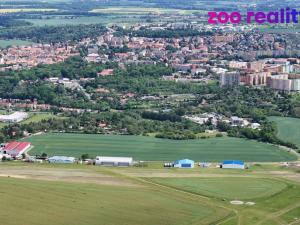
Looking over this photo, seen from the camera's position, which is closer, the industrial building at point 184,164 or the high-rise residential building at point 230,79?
the industrial building at point 184,164

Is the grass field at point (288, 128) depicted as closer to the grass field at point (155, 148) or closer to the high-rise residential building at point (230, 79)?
the grass field at point (155, 148)

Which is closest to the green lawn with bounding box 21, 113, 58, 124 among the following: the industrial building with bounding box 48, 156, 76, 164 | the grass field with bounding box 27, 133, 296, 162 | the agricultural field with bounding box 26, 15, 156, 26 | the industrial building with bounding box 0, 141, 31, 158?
the grass field with bounding box 27, 133, 296, 162

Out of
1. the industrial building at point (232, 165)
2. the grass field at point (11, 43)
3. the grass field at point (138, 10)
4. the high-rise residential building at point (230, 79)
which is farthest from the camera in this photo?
the grass field at point (138, 10)

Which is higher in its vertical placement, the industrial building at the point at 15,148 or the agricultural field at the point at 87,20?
the industrial building at the point at 15,148

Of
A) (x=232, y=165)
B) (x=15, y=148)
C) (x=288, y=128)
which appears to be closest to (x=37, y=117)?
(x=15, y=148)

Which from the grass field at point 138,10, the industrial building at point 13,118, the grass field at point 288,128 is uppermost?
the grass field at point 288,128

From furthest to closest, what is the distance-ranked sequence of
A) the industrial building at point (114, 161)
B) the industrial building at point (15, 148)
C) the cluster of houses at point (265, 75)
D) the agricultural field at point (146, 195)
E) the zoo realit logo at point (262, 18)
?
the zoo realit logo at point (262, 18) < the cluster of houses at point (265, 75) < the industrial building at point (15, 148) < the industrial building at point (114, 161) < the agricultural field at point (146, 195)

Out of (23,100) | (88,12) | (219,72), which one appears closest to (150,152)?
(23,100)

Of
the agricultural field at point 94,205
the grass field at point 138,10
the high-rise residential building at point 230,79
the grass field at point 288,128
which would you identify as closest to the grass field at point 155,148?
the grass field at point 288,128
